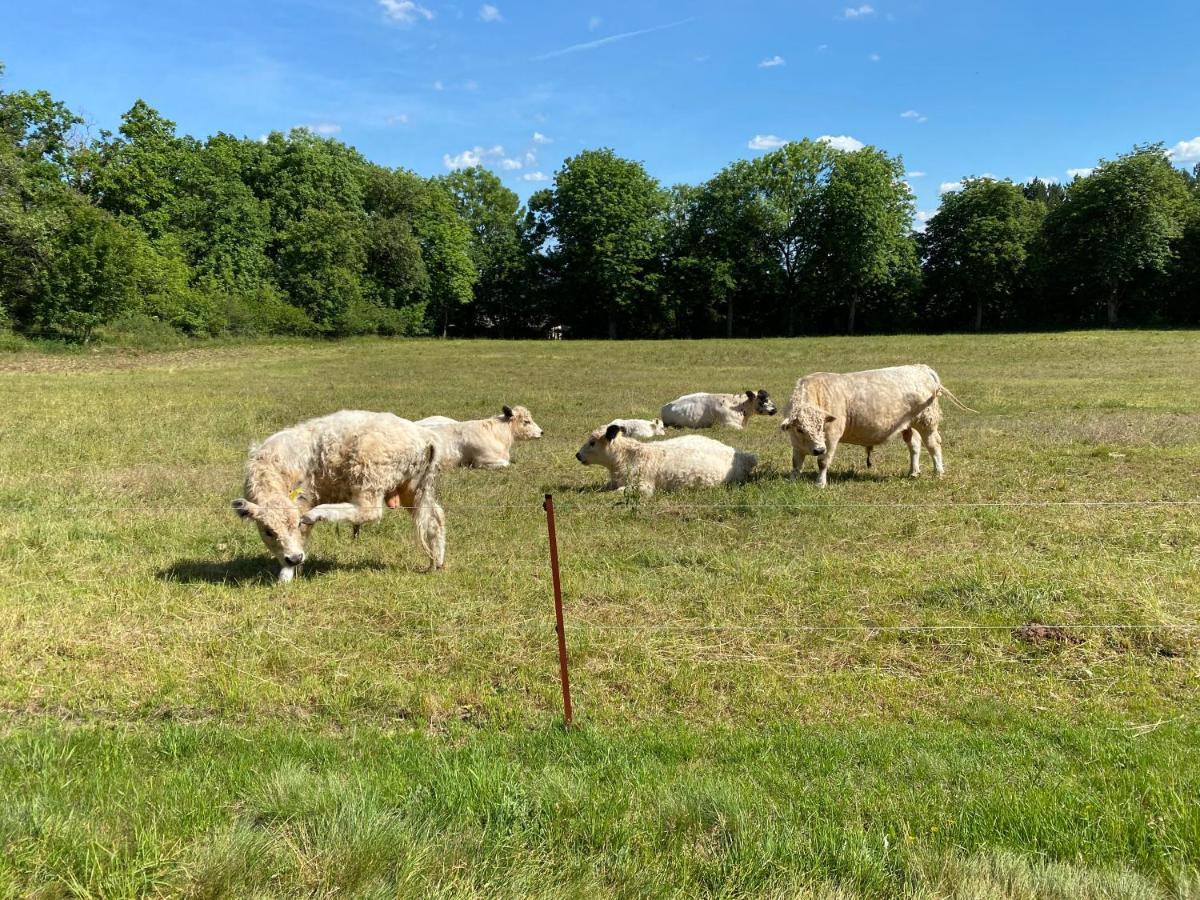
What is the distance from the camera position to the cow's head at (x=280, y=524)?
7.57m

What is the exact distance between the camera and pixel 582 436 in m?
17.0

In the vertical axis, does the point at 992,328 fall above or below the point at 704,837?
above

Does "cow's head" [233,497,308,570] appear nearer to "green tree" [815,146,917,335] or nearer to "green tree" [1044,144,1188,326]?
"green tree" [815,146,917,335]

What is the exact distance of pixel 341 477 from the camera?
8.20 metres

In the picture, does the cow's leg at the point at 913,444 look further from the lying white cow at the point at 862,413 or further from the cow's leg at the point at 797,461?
the cow's leg at the point at 797,461

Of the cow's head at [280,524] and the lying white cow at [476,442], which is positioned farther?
the lying white cow at [476,442]

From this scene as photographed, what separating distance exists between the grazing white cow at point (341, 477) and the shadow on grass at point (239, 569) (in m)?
0.32

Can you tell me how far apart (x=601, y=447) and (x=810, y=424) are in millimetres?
3514

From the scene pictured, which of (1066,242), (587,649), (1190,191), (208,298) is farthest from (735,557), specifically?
(1190,191)

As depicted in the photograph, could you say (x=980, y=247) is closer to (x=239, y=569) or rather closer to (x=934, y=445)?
(x=934, y=445)

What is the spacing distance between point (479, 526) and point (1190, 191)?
3242 inches

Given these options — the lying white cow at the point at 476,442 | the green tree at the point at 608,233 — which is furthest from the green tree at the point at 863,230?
the lying white cow at the point at 476,442

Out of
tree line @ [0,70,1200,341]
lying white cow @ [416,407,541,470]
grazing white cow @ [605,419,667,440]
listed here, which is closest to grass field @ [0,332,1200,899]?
lying white cow @ [416,407,541,470]

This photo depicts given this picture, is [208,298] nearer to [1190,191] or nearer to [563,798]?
[563,798]
